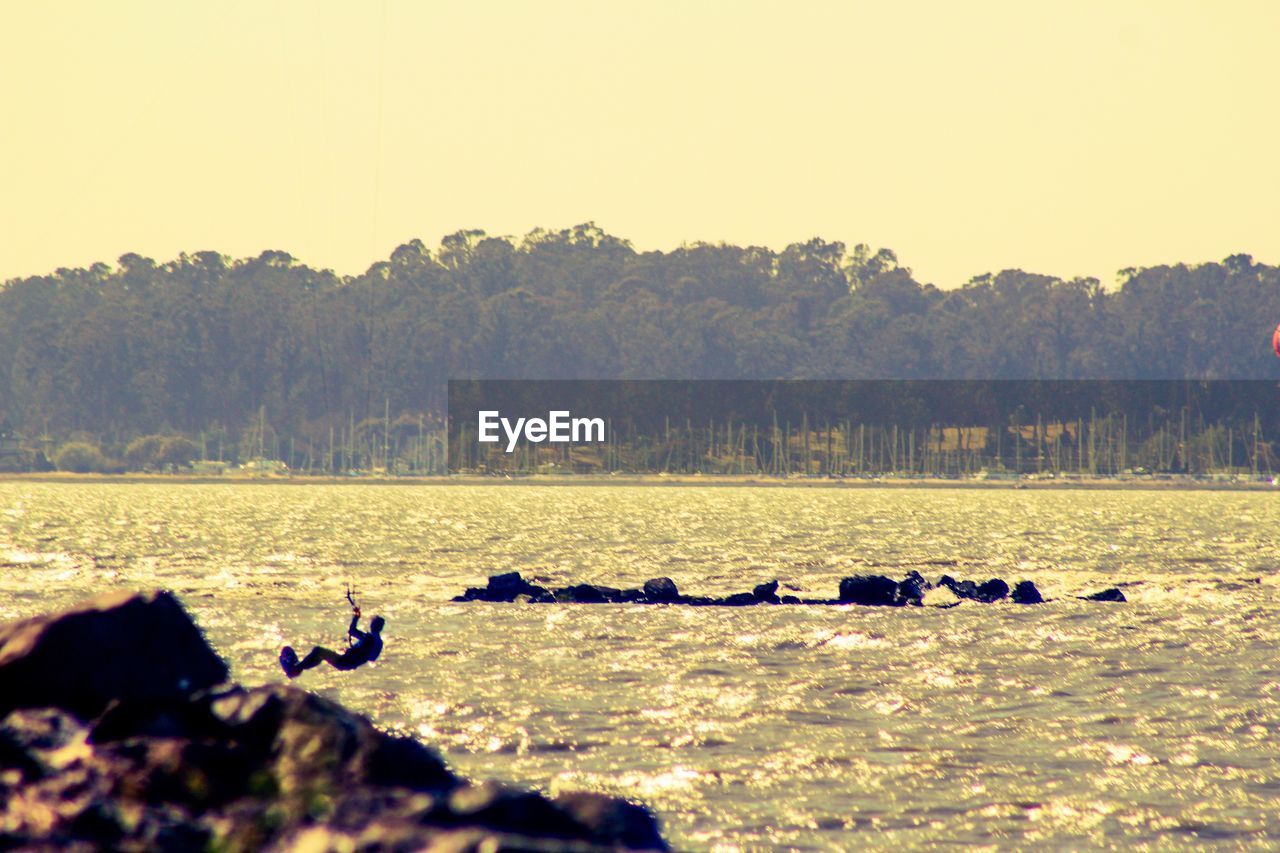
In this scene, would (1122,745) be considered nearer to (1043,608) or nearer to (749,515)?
(1043,608)

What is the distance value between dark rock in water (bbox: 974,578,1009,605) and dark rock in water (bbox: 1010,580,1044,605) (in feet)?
1.29

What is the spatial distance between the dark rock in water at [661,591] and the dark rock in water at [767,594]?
269 centimetres

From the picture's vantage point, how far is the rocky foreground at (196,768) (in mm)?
13852

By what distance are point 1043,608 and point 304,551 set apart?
160ft

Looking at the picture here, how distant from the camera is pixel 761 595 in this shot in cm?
6100

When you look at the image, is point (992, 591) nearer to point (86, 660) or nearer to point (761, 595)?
point (761, 595)

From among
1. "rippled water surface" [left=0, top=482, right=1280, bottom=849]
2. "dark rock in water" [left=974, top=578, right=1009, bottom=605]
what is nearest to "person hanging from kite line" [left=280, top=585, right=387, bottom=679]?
"rippled water surface" [left=0, top=482, right=1280, bottom=849]

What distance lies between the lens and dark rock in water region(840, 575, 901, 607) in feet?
198

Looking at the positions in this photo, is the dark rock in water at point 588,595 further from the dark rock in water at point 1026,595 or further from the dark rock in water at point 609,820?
the dark rock in water at point 609,820

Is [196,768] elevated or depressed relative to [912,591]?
elevated

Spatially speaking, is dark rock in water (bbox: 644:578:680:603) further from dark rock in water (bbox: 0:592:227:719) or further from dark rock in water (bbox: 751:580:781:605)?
dark rock in water (bbox: 0:592:227:719)

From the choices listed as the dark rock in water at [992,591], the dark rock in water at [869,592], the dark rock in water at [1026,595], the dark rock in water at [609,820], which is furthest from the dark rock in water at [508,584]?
the dark rock in water at [609,820]

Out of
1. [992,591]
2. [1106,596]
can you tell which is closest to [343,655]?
[992,591]

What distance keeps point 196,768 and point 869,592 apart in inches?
1818
